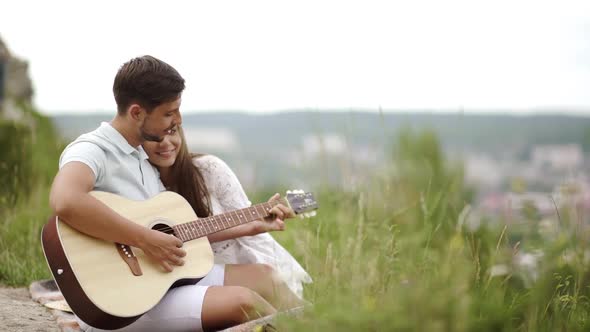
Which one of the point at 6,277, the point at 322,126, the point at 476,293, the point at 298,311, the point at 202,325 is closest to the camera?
the point at 476,293

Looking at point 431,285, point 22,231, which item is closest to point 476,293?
point 431,285

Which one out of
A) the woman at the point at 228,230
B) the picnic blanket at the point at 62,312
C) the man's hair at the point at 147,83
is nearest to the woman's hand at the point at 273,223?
the woman at the point at 228,230

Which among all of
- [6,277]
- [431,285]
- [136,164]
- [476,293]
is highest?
[136,164]

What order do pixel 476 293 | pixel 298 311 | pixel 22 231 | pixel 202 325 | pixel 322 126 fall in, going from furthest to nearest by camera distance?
pixel 22 231 < pixel 322 126 < pixel 202 325 < pixel 298 311 < pixel 476 293

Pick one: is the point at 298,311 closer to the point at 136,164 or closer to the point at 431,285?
the point at 431,285

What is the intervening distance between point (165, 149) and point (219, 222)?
15.7 inches

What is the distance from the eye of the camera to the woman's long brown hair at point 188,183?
3320 millimetres

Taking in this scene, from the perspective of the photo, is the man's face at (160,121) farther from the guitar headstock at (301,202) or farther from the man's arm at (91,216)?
the guitar headstock at (301,202)

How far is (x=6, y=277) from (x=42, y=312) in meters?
0.80

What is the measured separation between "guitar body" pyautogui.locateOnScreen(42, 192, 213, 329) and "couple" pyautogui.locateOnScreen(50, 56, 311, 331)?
0.05 meters

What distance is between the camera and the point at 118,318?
8.95ft

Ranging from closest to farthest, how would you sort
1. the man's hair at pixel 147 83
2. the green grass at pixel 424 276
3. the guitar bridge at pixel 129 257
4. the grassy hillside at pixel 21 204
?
the green grass at pixel 424 276 → the guitar bridge at pixel 129 257 → the man's hair at pixel 147 83 → the grassy hillside at pixel 21 204

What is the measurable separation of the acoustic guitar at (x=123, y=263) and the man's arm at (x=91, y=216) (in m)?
0.05

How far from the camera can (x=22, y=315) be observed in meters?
3.27
